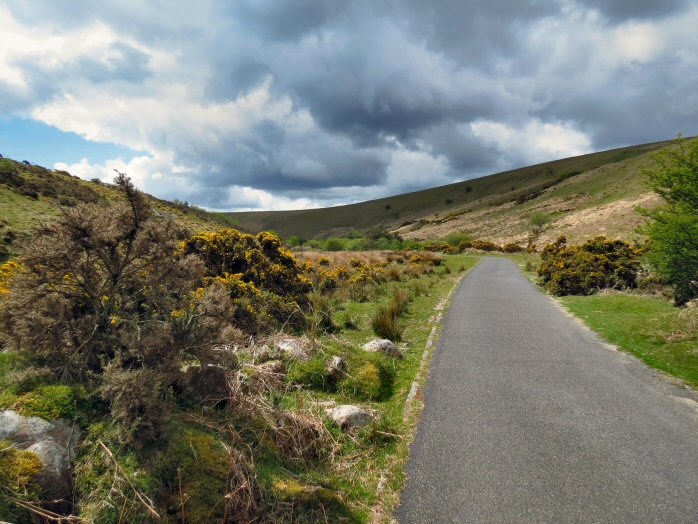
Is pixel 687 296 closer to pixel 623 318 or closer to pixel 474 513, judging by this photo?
pixel 623 318

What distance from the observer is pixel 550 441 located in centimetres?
509

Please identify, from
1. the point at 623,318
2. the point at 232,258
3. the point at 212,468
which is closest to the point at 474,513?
the point at 212,468

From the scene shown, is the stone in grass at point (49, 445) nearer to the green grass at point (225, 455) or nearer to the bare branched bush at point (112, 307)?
the green grass at point (225, 455)

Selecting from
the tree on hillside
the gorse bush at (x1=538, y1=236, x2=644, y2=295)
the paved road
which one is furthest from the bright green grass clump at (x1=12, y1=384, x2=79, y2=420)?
the gorse bush at (x1=538, y1=236, x2=644, y2=295)

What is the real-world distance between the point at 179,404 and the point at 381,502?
2.55 m

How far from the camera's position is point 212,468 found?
11.6ft

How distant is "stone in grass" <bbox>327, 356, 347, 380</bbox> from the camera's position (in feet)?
22.3

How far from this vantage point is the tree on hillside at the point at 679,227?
12438mm

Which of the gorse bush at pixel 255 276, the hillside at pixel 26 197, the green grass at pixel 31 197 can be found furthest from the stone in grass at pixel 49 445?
the hillside at pixel 26 197

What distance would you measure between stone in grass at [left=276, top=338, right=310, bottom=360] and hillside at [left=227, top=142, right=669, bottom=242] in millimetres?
46334

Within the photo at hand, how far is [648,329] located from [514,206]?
285 ft

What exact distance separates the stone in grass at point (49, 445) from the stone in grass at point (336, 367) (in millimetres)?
4084

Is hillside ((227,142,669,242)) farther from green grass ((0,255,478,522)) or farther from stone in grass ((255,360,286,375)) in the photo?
stone in grass ((255,360,286,375))

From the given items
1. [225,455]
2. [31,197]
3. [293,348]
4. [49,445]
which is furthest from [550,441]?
[31,197]
